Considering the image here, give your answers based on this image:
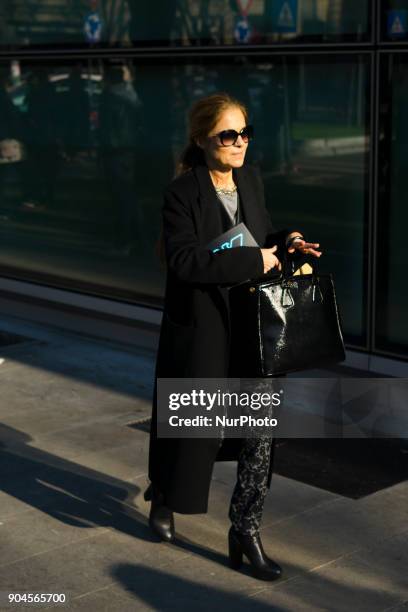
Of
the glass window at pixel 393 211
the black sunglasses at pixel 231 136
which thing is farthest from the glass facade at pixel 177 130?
the black sunglasses at pixel 231 136

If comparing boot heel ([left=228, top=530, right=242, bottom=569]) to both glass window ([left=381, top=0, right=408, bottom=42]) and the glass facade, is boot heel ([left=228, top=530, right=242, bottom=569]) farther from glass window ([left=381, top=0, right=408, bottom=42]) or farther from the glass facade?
glass window ([left=381, top=0, right=408, bottom=42])

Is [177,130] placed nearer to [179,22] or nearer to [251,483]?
[179,22]

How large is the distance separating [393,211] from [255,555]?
3.42 m

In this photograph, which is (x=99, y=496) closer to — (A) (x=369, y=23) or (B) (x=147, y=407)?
(B) (x=147, y=407)

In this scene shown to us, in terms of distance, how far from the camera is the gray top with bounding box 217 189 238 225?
5086 mm

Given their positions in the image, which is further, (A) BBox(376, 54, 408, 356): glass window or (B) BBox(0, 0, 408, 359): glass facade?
(B) BBox(0, 0, 408, 359): glass facade

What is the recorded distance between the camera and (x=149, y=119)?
31.7 feet

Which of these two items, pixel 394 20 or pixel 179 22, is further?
pixel 179 22

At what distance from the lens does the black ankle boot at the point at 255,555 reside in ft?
16.7

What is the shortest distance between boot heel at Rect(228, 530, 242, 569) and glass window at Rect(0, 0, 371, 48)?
Result: 3.91 m

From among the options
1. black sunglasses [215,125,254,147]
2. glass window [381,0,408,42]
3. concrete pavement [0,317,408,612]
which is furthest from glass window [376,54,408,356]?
black sunglasses [215,125,254,147]

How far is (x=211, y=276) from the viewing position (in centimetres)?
485

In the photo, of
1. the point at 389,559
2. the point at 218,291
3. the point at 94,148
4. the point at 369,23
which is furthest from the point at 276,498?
the point at 94,148

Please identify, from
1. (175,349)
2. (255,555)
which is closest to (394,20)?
(175,349)
